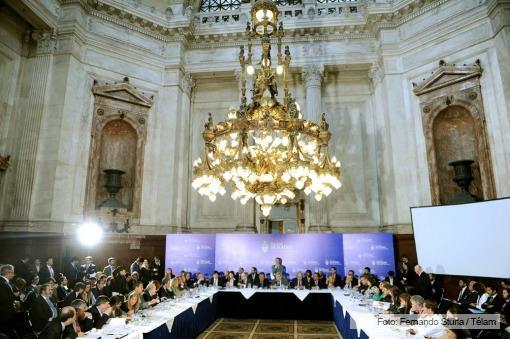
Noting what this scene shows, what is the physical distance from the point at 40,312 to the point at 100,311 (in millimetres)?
1047

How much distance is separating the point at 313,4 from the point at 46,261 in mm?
12397

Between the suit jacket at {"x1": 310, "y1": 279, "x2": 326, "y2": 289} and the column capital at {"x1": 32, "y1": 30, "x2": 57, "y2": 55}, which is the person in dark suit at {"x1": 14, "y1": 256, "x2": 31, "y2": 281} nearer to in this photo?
the column capital at {"x1": 32, "y1": 30, "x2": 57, "y2": 55}

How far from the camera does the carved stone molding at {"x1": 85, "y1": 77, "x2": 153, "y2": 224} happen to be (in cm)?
1106

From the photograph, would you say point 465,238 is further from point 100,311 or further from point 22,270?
point 22,270

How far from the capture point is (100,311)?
4816mm

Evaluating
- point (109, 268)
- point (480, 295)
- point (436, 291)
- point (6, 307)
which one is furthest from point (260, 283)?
point (6, 307)

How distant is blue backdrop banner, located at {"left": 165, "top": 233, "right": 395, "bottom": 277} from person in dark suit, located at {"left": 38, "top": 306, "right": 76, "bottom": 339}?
697 cm

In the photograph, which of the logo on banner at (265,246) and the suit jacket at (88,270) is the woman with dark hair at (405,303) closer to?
the logo on banner at (265,246)

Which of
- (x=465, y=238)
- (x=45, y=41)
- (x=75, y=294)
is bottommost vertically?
(x=75, y=294)

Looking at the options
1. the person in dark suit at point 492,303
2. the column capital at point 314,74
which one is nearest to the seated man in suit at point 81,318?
the person in dark suit at point 492,303

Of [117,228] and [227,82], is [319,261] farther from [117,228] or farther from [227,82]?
[227,82]

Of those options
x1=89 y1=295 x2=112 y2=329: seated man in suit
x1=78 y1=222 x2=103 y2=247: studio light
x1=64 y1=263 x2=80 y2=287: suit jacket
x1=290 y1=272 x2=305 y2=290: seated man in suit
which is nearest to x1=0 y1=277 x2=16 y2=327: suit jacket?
x1=89 y1=295 x2=112 y2=329: seated man in suit

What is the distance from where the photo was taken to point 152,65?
12.4m

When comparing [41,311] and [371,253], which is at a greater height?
[371,253]
